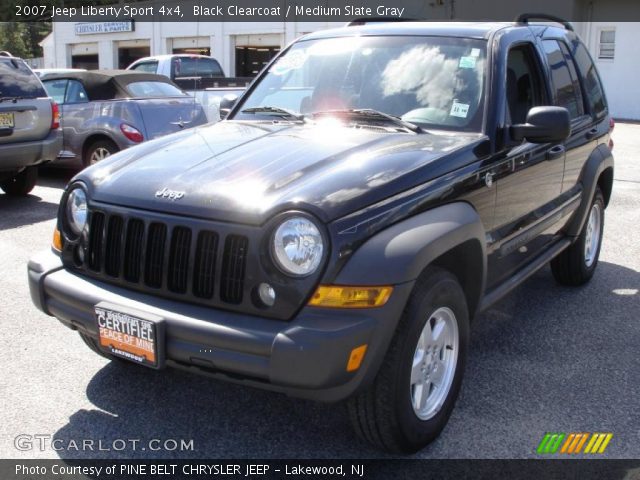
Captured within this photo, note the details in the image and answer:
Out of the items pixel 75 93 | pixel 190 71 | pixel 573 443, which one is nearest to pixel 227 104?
pixel 573 443

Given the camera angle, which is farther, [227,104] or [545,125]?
[227,104]

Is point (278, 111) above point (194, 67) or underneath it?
underneath

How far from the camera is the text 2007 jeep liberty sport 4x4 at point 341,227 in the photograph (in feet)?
8.88

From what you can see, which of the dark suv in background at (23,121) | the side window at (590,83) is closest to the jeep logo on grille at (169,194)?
the side window at (590,83)

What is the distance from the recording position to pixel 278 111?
13.9 feet

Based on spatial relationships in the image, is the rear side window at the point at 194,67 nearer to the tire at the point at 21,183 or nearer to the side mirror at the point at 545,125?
the tire at the point at 21,183

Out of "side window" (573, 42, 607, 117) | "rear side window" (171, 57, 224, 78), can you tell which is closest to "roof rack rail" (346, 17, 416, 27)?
"side window" (573, 42, 607, 117)

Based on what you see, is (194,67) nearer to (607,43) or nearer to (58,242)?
(58,242)

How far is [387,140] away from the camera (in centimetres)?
351

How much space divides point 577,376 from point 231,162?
2.27 meters

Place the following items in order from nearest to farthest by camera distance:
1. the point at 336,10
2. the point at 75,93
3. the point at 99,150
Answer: the point at 99,150, the point at 75,93, the point at 336,10

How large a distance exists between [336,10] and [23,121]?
20777mm

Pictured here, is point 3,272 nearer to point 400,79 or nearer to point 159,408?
point 159,408

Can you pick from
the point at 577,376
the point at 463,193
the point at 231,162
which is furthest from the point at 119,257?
the point at 577,376
